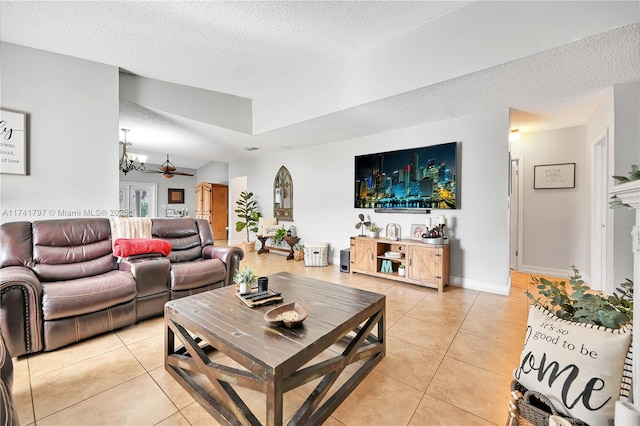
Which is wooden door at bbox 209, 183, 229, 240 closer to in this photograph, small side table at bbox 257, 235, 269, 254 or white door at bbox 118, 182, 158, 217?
white door at bbox 118, 182, 158, 217

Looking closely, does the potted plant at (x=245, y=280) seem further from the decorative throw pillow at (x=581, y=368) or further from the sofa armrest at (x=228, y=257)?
the decorative throw pillow at (x=581, y=368)

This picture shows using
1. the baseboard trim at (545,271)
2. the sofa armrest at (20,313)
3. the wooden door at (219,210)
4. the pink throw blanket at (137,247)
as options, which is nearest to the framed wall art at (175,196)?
the wooden door at (219,210)

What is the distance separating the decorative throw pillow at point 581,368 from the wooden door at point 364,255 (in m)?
2.85

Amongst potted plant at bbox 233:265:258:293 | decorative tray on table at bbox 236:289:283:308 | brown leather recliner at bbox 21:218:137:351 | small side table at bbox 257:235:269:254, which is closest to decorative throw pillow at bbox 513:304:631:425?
decorative tray on table at bbox 236:289:283:308

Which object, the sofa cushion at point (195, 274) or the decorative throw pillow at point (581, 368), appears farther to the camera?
the sofa cushion at point (195, 274)

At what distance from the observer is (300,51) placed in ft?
10.1

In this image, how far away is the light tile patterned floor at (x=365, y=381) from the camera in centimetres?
141

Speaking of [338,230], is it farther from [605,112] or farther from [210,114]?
[605,112]

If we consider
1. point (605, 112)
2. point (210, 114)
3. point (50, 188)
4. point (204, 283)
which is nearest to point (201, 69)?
point (210, 114)

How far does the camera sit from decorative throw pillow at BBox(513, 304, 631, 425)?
1.00 meters

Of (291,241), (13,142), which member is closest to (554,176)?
(291,241)

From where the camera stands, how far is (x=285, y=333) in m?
1.43

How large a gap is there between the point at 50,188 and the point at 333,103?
3406mm

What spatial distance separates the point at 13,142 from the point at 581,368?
186 inches
